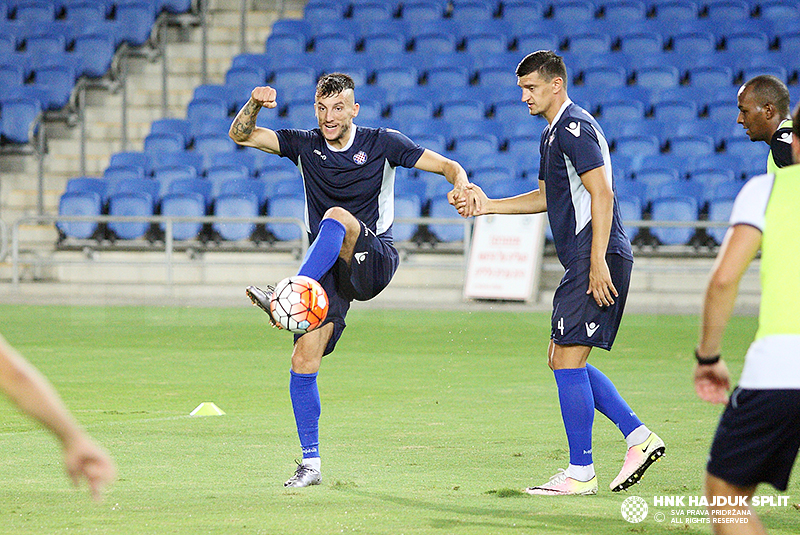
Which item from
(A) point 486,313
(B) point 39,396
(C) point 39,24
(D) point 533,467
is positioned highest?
(C) point 39,24

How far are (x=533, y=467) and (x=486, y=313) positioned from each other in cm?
917

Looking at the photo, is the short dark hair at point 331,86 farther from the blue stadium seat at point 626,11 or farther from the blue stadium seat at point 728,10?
the blue stadium seat at point 728,10

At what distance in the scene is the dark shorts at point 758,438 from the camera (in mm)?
2928

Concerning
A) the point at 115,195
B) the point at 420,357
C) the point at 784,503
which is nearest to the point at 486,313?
the point at 420,357

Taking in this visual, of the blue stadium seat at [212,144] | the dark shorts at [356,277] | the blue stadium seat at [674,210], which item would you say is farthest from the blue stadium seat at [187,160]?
the dark shorts at [356,277]

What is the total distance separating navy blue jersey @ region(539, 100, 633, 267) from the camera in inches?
200

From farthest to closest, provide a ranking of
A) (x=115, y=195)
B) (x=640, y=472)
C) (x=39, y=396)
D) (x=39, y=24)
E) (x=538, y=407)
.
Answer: (x=39, y=24) → (x=115, y=195) → (x=538, y=407) → (x=640, y=472) → (x=39, y=396)

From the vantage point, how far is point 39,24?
21.1m

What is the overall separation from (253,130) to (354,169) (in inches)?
22.8

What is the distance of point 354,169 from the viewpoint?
5609mm

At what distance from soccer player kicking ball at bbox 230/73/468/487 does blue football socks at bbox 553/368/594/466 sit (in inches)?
45.0

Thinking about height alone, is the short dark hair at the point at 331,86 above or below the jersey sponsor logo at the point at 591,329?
above

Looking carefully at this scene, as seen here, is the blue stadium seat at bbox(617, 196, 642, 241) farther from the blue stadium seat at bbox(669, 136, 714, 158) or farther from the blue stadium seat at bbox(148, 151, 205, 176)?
the blue stadium seat at bbox(148, 151, 205, 176)

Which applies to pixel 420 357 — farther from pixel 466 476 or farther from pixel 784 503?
pixel 784 503
